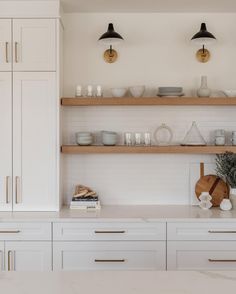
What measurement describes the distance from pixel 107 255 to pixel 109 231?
19 cm

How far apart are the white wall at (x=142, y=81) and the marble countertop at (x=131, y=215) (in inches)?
10.8

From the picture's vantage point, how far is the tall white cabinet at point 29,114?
10.7 feet

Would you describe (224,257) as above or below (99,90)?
below

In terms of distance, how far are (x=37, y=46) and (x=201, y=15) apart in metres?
1.49

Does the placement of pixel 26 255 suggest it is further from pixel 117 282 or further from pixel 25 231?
pixel 117 282

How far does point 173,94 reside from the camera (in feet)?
11.2

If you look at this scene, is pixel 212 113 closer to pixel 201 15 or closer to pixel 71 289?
pixel 201 15

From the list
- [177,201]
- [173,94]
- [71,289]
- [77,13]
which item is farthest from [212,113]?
[71,289]

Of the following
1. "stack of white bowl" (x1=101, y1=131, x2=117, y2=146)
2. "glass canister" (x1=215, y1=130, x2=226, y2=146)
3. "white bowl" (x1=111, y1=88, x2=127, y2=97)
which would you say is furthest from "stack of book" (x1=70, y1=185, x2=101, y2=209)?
"glass canister" (x1=215, y1=130, x2=226, y2=146)

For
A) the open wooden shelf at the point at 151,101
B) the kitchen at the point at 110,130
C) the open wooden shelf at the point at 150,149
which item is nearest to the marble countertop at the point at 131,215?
the kitchen at the point at 110,130

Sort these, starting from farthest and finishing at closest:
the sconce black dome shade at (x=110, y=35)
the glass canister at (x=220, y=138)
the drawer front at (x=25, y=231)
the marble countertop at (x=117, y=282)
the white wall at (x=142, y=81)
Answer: the white wall at (x=142, y=81), the glass canister at (x=220, y=138), the sconce black dome shade at (x=110, y=35), the drawer front at (x=25, y=231), the marble countertop at (x=117, y=282)

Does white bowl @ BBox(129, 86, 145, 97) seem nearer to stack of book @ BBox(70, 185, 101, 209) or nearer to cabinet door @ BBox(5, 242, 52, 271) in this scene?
stack of book @ BBox(70, 185, 101, 209)

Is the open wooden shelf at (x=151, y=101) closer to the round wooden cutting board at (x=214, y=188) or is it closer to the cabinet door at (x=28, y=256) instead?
the round wooden cutting board at (x=214, y=188)


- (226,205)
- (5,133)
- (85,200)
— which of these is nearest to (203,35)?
(226,205)
